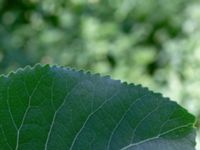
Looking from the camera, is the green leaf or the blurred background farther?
the blurred background

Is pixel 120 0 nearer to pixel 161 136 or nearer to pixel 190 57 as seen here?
pixel 190 57

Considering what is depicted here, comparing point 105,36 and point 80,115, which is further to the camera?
point 105,36

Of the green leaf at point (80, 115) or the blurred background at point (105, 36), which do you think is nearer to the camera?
the green leaf at point (80, 115)

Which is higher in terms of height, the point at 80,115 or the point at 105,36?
the point at 105,36

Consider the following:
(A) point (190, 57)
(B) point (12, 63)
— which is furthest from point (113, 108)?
(B) point (12, 63)
